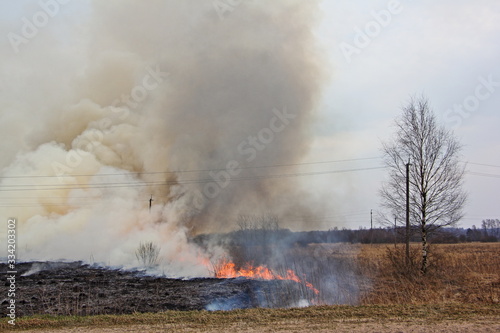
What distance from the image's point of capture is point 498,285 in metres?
19.3

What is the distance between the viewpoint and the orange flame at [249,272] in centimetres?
2300

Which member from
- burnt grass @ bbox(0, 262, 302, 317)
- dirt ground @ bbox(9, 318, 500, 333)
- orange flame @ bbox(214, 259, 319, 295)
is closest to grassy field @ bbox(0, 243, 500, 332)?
dirt ground @ bbox(9, 318, 500, 333)

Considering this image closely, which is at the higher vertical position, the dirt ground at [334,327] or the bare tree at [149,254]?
the dirt ground at [334,327]

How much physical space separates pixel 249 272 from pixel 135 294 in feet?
28.6

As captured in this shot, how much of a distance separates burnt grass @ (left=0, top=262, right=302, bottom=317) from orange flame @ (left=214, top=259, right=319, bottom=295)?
1.24m

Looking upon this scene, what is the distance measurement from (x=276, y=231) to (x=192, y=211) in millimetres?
8994

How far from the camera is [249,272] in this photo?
86.3 ft

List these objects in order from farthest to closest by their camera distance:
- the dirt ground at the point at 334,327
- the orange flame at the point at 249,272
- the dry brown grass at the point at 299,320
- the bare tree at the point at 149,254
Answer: the bare tree at the point at 149,254, the orange flame at the point at 249,272, the dry brown grass at the point at 299,320, the dirt ground at the point at 334,327

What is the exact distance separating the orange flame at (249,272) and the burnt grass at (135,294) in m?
1.24

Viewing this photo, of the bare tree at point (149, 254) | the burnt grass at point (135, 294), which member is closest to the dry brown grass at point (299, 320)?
the burnt grass at point (135, 294)

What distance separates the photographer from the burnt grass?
1627 cm

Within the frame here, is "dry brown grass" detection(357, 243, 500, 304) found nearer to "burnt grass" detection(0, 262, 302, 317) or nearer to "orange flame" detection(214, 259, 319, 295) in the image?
"burnt grass" detection(0, 262, 302, 317)

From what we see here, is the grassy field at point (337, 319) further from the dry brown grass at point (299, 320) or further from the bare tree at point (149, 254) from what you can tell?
the bare tree at point (149, 254)

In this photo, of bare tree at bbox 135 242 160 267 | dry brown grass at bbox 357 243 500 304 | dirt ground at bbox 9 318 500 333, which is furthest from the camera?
bare tree at bbox 135 242 160 267
